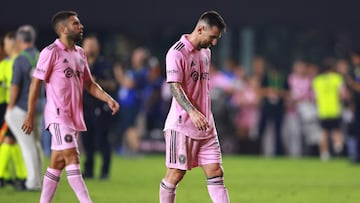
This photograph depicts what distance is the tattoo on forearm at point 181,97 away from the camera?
1140 cm

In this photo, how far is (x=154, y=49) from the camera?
31844mm

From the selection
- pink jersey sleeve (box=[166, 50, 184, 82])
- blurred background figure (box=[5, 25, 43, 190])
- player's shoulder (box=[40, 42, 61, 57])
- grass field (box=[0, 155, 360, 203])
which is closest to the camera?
pink jersey sleeve (box=[166, 50, 184, 82])

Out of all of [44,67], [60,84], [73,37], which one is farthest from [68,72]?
[73,37]

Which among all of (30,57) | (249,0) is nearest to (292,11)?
(249,0)

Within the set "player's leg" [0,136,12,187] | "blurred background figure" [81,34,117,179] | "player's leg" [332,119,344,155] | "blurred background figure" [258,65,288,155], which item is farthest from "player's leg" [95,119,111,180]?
"player's leg" [332,119,344,155]

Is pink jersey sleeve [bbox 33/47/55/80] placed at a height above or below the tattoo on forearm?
above

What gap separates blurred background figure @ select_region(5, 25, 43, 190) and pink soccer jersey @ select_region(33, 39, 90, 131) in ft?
11.5

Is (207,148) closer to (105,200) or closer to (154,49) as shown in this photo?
(105,200)

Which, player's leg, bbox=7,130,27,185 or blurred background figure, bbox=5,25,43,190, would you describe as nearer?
blurred background figure, bbox=5,25,43,190

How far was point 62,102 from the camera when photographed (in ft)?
40.4

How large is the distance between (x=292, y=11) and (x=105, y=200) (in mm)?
14714

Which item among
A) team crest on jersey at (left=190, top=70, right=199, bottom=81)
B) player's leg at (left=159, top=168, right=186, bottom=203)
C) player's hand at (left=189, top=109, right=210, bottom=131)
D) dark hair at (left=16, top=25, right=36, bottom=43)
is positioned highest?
dark hair at (left=16, top=25, right=36, bottom=43)

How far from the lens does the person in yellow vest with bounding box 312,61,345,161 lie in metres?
29.4

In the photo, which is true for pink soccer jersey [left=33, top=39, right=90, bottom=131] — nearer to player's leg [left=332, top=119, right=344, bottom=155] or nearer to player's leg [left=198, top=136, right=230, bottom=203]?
player's leg [left=198, top=136, right=230, bottom=203]
